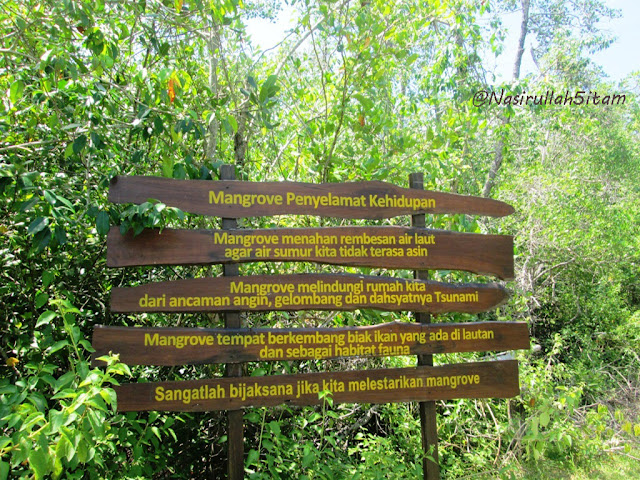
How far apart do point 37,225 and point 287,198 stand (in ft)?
4.78

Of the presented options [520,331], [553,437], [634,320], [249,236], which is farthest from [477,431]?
[634,320]

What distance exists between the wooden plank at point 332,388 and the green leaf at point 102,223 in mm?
927

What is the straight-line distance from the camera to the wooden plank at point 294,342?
296cm

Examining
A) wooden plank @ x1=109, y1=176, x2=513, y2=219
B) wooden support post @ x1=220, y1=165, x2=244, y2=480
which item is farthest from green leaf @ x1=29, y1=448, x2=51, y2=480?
wooden plank @ x1=109, y1=176, x2=513, y2=219

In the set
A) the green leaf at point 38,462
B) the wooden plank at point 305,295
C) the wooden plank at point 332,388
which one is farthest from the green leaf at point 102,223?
the green leaf at point 38,462

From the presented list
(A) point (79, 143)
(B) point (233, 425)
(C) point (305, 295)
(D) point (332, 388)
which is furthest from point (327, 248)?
(A) point (79, 143)

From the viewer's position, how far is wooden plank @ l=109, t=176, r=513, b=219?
10.0 feet

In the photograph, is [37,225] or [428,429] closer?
[37,225]

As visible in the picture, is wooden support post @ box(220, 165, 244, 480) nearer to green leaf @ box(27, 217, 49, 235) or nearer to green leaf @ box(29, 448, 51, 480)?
green leaf @ box(27, 217, 49, 235)

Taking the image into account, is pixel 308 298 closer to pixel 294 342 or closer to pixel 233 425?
pixel 294 342

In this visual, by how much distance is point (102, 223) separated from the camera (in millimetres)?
2848

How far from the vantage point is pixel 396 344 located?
3334 mm

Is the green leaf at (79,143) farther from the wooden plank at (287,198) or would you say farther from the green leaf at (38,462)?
the green leaf at (38,462)

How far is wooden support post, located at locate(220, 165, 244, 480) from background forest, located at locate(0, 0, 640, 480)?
108mm
